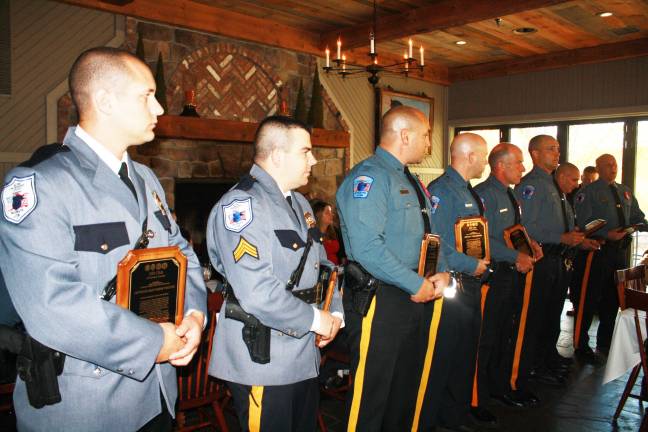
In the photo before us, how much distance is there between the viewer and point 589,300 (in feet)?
15.9

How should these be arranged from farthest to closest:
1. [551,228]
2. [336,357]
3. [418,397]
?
[551,228]
[336,357]
[418,397]

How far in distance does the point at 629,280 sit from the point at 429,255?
5.41 ft

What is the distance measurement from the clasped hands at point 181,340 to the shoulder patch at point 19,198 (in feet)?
1.46

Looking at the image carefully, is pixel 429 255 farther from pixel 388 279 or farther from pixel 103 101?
pixel 103 101

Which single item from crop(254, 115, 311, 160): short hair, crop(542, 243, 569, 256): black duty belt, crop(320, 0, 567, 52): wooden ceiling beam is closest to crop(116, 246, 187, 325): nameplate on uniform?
crop(254, 115, 311, 160): short hair

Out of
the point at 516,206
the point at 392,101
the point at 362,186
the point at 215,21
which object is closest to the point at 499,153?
the point at 516,206

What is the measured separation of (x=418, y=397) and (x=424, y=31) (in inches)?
186

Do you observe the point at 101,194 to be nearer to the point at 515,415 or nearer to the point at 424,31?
the point at 515,415

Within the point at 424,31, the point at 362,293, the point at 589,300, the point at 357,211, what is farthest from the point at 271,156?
the point at 424,31

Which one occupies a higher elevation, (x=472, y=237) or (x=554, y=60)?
(x=554, y=60)

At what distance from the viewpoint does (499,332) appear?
358cm

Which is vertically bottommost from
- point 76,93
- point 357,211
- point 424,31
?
point 357,211

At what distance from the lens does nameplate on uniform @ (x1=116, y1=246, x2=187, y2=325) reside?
136cm

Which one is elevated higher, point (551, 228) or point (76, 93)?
point (76, 93)
